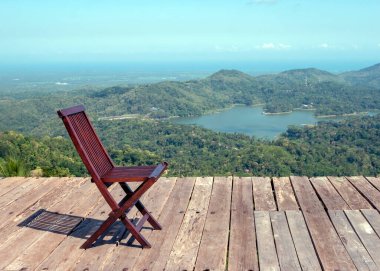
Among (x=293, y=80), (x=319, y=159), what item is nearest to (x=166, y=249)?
(x=319, y=159)

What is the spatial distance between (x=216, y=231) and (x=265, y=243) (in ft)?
1.28

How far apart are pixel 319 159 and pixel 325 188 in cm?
3305

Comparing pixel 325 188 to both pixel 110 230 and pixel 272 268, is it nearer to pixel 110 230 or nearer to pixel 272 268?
pixel 272 268

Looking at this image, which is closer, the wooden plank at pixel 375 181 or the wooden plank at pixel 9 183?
the wooden plank at pixel 375 181

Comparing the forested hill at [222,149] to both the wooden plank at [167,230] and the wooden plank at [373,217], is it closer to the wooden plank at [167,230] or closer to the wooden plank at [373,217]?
the wooden plank at [167,230]

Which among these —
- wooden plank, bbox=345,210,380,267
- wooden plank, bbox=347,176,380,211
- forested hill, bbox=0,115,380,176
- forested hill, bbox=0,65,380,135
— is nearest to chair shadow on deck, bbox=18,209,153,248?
wooden plank, bbox=345,210,380,267

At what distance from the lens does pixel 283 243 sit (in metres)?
2.78

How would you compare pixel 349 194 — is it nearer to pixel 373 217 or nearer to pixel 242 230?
pixel 373 217

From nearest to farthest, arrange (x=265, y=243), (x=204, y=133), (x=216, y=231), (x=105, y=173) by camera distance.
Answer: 1. (x=265, y=243)
2. (x=105, y=173)
3. (x=216, y=231)
4. (x=204, y=133)

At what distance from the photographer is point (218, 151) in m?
44.0

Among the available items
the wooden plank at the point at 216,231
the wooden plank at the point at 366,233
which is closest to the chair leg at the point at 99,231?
the wooden plank at the point at 216,231

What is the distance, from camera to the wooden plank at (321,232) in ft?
8.24

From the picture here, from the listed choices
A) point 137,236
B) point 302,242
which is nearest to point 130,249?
point 137,236

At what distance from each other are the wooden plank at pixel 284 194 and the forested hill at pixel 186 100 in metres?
59.3
